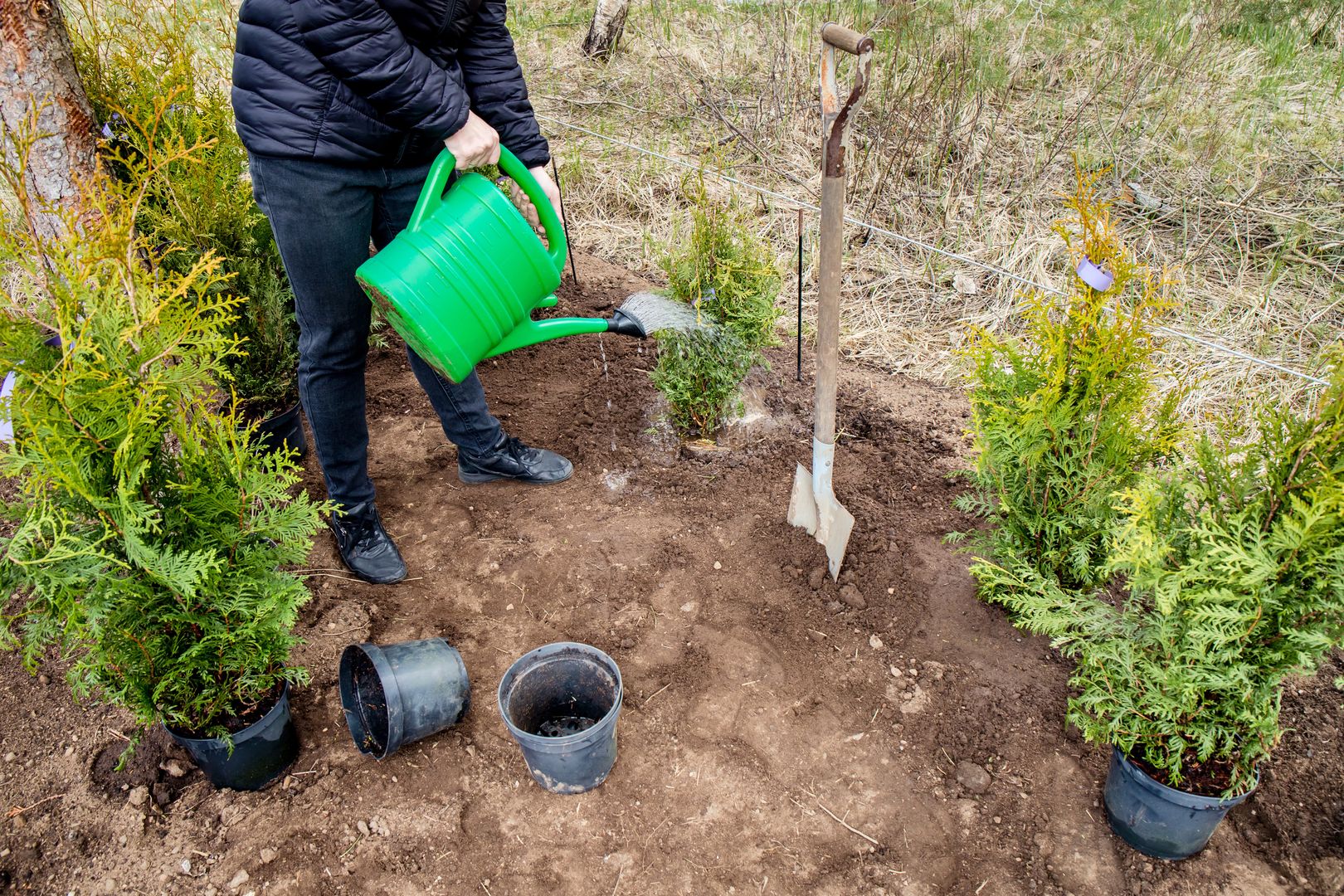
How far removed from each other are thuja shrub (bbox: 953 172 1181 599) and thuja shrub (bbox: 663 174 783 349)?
92 centimetres

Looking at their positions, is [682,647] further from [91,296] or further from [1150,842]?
[91,296]

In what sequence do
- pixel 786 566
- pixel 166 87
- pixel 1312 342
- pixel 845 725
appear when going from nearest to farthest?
pixel 845 725 < pixel 786 566 < pixel 166 87 < pixel 1312 342

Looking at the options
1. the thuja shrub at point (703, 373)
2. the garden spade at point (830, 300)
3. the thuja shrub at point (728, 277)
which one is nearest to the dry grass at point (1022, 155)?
the thuja shrub at point (728, 277)

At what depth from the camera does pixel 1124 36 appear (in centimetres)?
555

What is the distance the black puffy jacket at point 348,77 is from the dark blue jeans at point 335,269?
0.07m

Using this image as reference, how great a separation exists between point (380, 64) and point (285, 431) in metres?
1.89

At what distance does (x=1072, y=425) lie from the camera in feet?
7.41

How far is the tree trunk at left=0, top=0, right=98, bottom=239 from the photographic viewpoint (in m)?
2.74

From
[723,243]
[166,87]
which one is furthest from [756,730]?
[166,87]

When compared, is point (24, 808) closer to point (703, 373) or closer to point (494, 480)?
point (494, 480)

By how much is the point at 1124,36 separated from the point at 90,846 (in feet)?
22.6

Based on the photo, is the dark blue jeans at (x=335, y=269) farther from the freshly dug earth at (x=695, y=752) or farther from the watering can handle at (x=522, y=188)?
the freshly dug earth at (x=695, y=752)

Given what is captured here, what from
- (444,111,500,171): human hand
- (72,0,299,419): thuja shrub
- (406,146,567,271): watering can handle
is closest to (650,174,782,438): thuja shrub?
(406,146,567,271): watering can handle

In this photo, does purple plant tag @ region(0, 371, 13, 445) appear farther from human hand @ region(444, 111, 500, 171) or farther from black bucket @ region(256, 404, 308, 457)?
black bucket @ region(256, 404, 308, 457)
